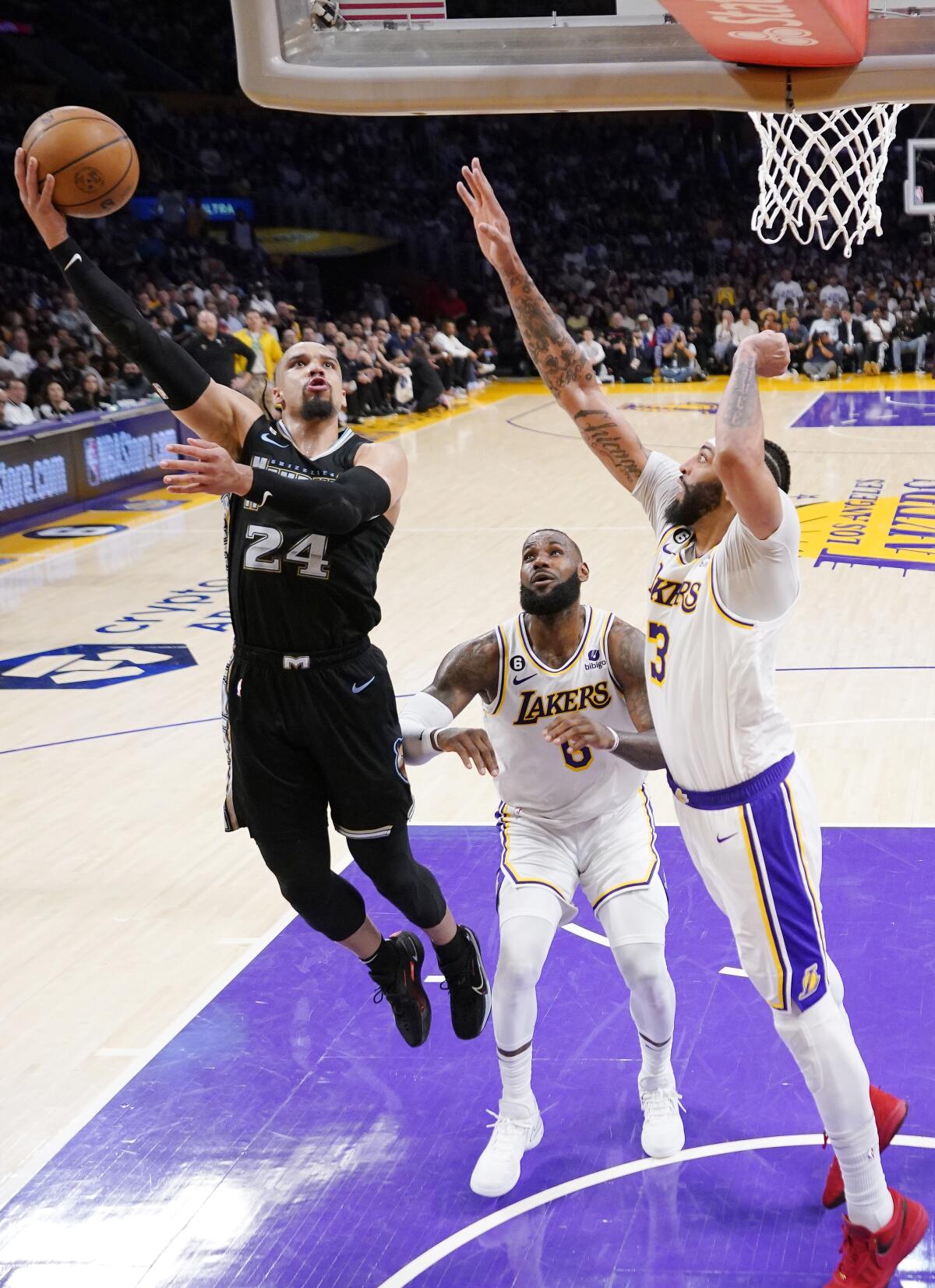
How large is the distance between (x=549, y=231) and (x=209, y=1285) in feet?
101

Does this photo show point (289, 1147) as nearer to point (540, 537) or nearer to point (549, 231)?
point (540, 537)

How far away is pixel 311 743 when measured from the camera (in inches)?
184

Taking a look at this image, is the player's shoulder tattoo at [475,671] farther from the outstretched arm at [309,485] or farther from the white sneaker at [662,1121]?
the white sneaker at [662,1121]

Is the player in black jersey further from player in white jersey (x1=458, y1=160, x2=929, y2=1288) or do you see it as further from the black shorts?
player in white jersey (x1=458, y1=160, x2=929, y2=1288)

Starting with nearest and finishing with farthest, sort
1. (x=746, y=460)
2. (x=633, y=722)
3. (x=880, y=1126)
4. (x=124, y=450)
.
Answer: (x=746, y=460) < (x=880, y=1126) < (x=633, y=722) < (x=124, y=450)

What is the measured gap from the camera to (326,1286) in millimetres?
3881

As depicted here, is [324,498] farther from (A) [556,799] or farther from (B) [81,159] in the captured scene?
(B) [81,159]

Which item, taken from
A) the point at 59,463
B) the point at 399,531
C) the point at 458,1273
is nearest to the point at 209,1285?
the point at 458,1273

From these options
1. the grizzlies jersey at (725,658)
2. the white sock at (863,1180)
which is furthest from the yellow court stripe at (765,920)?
the white sock at (863,1180)

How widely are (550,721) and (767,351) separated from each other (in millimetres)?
1399

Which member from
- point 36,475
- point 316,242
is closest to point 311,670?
point 36,475

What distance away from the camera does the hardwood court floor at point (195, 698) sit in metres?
5.71

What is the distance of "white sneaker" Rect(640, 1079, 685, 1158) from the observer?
14.5 ft

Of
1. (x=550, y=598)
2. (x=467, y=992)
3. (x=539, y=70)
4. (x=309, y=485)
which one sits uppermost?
(x=539, y=70)
